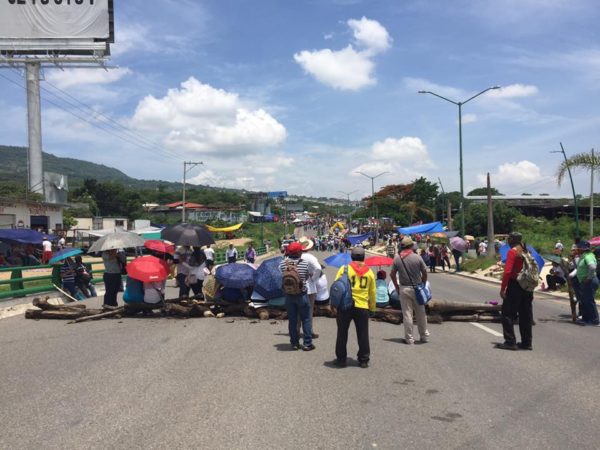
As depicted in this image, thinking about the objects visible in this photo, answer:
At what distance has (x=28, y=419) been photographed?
513cm

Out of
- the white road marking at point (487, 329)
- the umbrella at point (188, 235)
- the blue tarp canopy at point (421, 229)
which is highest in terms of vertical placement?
the umbrella at point (188, 235)

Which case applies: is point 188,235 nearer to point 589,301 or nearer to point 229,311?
point 229,311

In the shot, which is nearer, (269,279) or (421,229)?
(269,279)

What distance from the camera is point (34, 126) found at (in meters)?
52.7

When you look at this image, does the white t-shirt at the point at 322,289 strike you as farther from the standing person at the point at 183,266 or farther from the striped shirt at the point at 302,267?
the standing person at the point at 183,266

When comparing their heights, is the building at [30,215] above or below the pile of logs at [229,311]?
above

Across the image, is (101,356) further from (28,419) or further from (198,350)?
(28,419)

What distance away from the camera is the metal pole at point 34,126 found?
52.6m

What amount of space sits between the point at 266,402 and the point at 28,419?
226 cm

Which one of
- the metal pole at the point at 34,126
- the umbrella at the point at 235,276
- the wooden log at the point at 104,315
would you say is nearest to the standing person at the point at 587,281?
the umbrella at the point at 235,276

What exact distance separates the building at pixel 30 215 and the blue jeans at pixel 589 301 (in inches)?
1342

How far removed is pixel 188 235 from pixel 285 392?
6.76 metres

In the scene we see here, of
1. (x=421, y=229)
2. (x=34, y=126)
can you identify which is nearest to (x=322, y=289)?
(x=421, y=229)

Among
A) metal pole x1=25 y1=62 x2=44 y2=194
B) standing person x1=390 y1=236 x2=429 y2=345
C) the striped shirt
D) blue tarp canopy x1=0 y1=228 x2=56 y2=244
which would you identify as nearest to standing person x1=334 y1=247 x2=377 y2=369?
the striped shirt
